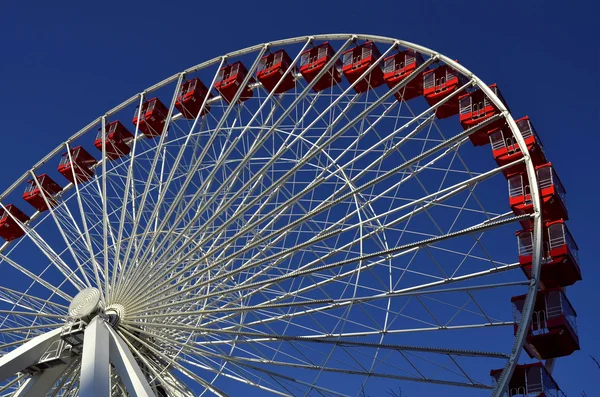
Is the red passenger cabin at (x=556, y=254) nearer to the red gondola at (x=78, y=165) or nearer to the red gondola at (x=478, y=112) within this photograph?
the red gondola at (x=478, y=112)

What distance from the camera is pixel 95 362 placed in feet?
59.0

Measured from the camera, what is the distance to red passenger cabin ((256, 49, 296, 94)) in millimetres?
25766

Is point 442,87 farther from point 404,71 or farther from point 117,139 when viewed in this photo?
point 117,139

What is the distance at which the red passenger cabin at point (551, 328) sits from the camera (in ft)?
64.5

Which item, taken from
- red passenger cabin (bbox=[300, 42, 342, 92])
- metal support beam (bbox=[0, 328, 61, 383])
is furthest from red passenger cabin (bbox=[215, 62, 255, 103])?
metal support beam (bbox=[0, 328, 61, 383])

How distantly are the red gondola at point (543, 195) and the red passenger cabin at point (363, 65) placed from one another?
573 cm

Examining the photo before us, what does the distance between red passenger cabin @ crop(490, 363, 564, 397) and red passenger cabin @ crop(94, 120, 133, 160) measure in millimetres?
15397

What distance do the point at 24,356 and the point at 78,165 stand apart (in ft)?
35.5

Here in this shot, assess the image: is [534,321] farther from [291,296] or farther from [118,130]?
[118,130]

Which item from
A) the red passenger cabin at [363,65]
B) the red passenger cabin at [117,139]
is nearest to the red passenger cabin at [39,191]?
the red passenger cabin at [117,139]

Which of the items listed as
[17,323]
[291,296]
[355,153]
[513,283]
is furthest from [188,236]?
[513,283]

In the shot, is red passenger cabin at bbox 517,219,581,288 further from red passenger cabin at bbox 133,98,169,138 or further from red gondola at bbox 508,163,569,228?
red passenger cabin at bbox 133,98,169,138

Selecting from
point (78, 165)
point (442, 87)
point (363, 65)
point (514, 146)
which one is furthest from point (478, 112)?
point (78, 165)

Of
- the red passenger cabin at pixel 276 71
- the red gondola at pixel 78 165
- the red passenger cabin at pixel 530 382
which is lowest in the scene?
the red passenger cabin at pixel 530 382
